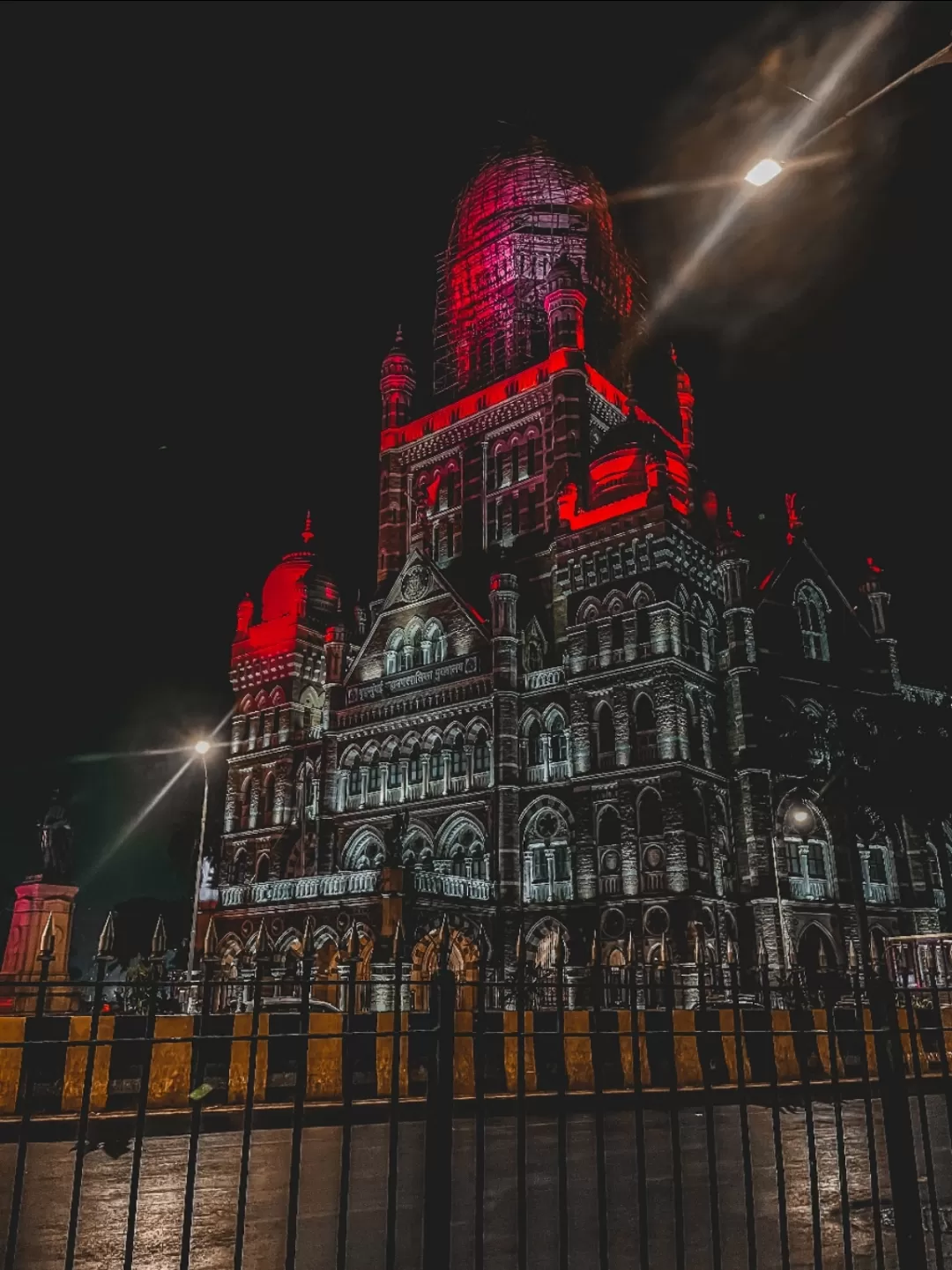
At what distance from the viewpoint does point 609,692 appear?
31.9 metres

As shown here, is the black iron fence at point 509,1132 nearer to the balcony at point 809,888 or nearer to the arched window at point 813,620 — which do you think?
the balcony at point 809,888

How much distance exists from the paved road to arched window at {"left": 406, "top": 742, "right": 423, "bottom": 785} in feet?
77.1

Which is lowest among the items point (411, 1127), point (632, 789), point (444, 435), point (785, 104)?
point (411, 1127)

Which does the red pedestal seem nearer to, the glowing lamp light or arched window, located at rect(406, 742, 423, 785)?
arched window, located at rect(406, 742, 423, 785)

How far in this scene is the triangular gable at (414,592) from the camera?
1459 inches

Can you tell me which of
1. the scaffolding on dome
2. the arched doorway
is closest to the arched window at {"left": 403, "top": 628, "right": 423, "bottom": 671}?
the scaffolding on dome

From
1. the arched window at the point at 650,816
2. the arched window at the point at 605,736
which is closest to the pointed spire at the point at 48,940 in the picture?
the arched window at the point at 650,816

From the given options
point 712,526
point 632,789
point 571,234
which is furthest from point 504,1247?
point 571,234

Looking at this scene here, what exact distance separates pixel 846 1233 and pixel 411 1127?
8.71 metres

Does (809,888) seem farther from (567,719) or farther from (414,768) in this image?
(414,768)

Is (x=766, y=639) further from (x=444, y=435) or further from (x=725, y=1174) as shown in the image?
(x=725, y=1174)

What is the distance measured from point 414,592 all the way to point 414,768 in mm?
7093

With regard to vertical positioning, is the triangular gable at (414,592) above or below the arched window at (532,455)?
below

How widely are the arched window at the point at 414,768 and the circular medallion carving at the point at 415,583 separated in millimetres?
6061
